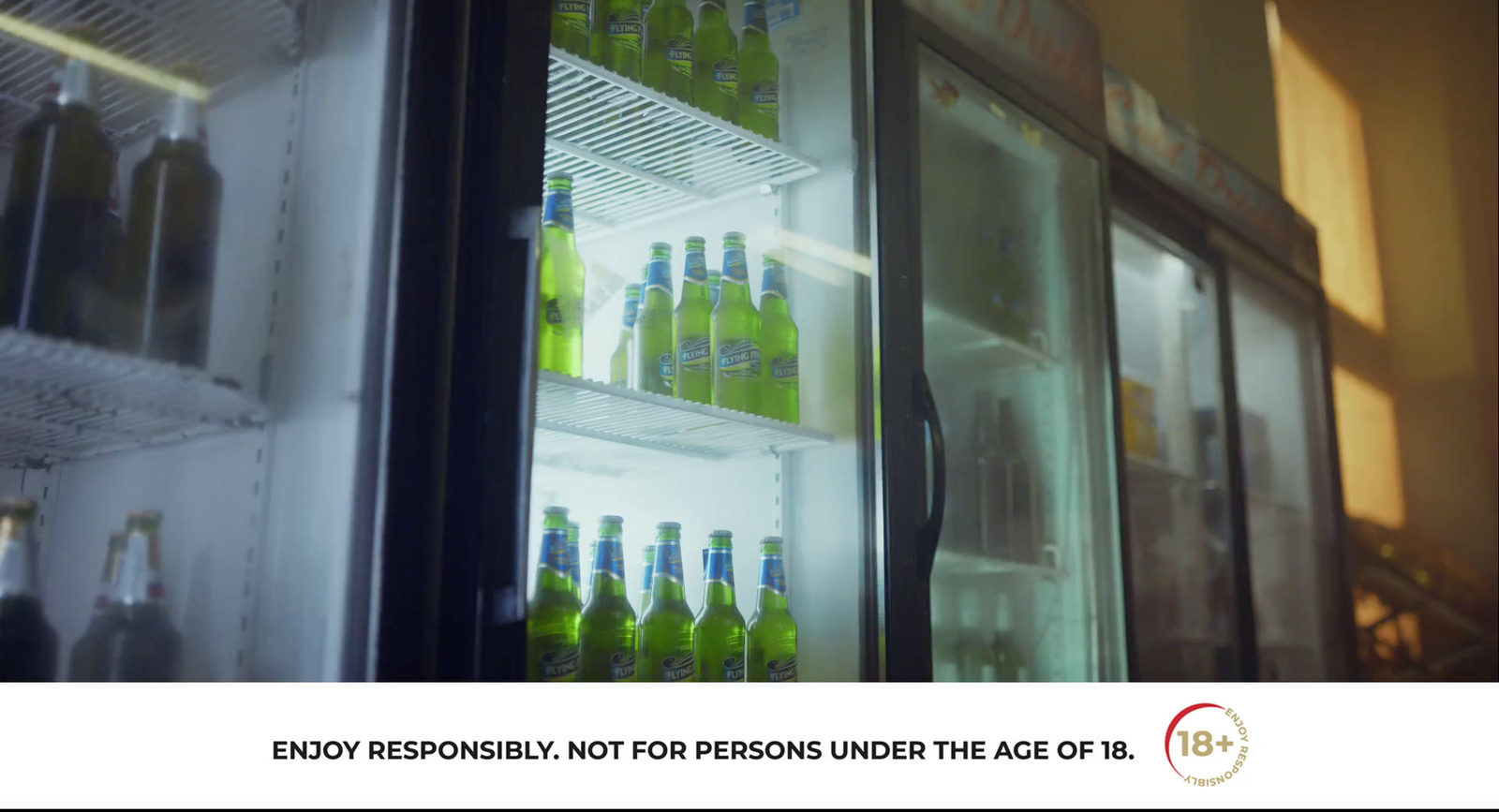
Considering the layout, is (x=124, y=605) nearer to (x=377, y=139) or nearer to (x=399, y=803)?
(x=399, y=803)

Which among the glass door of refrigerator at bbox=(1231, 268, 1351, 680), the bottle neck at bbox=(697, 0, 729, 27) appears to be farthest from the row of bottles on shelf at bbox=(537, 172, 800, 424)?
the glass door of refrigerator at bbox=(1231, 268, 1351, 680)

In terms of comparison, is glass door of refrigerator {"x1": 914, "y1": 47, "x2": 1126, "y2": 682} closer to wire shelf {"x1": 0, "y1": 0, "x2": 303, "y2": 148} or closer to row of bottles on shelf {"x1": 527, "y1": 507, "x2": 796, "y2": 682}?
row of bottles on shelf {"x1": 527, "y1": 507, "x2": 796, "y2": 682}

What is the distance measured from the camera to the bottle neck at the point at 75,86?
39.8 inches

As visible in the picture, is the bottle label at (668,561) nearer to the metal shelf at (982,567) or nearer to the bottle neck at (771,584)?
the bottle neck at (771,584)

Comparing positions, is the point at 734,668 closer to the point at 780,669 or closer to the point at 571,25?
the point at 780,669

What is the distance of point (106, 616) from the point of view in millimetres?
1002

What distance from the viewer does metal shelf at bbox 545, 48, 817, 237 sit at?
4.93 ft

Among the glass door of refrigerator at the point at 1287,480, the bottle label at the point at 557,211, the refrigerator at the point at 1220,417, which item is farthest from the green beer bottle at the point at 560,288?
the glass door of refrigerator at the point at 1287,480

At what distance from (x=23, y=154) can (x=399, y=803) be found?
660 mm

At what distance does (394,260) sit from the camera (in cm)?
109

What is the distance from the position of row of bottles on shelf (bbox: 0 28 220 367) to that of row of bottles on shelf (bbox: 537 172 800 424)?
1.57ft

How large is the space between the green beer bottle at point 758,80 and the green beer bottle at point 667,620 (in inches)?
25.5

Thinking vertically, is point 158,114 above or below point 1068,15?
below

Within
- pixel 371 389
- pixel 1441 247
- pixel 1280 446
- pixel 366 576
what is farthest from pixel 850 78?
pixel 1441 247
